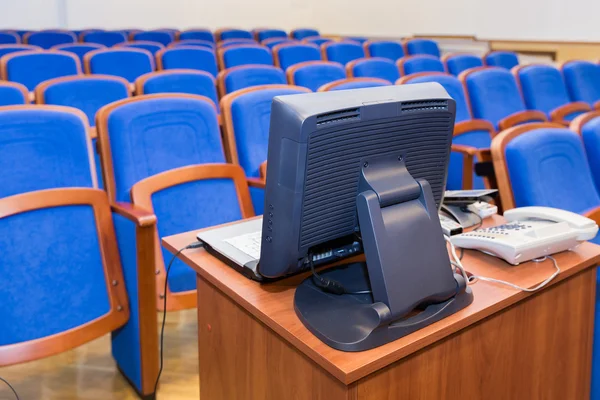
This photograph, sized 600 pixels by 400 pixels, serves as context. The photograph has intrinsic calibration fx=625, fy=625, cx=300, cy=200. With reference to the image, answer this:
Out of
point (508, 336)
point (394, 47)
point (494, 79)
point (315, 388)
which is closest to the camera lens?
point (315, 388)

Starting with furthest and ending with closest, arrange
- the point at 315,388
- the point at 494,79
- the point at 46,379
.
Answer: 1. the point at 494,79
2. the point at 46,379
3. the point at 315,388

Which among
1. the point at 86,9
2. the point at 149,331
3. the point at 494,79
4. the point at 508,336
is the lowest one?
the point at 149,331

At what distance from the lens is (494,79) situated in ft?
6.97

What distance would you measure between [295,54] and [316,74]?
73 cm

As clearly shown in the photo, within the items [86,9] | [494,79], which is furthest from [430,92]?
[86,9]

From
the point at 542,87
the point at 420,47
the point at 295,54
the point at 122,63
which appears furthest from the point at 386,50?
the point at 122,63

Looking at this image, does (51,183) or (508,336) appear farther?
(51,183)

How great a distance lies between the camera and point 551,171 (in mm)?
1122

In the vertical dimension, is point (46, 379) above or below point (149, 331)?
below

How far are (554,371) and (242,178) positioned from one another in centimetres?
66

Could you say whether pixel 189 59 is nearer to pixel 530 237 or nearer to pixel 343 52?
pixel 343 52

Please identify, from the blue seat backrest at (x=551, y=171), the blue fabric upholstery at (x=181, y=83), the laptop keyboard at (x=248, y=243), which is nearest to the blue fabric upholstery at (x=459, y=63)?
Answer: the blue fabric upholstery at (x=181, y=83)

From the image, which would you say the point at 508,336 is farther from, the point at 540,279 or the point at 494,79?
the point at 494,79

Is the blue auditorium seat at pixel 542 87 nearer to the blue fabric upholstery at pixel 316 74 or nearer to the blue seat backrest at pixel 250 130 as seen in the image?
the blue fabric upholstery at pixel 316 74
